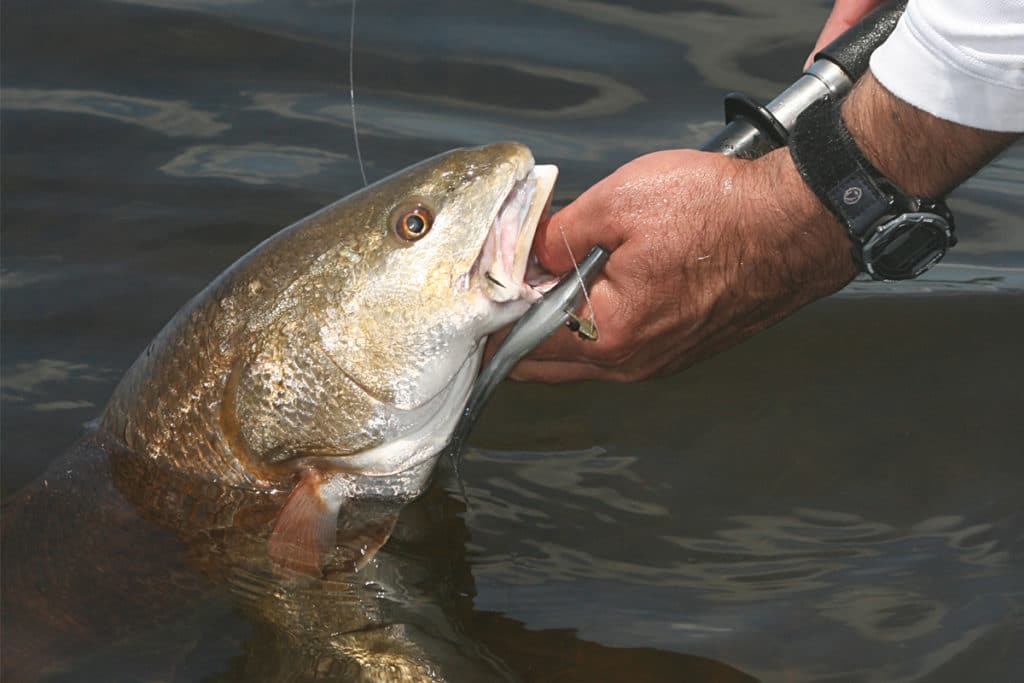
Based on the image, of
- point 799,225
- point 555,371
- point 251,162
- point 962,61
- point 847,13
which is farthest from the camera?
point 251,162

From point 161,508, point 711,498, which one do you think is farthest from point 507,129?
point 161,508

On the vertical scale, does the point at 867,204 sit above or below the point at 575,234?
below

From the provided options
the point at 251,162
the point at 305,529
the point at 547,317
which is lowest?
the point at 305,529

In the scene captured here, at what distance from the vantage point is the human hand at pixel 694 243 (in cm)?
291

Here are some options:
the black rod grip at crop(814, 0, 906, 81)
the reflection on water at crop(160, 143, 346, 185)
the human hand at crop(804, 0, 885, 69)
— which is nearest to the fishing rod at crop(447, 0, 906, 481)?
the black rod grip at crop(814, 0, 906, 81)

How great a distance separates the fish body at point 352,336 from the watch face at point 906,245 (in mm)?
785

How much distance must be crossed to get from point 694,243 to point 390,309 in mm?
734

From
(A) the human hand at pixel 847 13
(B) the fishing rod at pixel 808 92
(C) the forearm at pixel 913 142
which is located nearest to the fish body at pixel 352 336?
(B) the fishing rod at pixel 808 92

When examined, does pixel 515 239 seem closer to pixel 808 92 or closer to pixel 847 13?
pixel 808 92

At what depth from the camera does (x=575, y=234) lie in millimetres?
3008

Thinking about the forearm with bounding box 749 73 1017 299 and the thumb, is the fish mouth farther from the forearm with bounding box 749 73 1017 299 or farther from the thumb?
A: the forearm with bounding box 749 73 1017 299

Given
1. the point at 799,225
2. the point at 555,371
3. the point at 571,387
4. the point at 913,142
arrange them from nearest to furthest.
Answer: the point at 913,142 → the point at 799,225 → the point at 555,371 → the point at 571,387

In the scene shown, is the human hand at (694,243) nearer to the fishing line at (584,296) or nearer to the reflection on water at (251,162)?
the fishing line at (584,296)

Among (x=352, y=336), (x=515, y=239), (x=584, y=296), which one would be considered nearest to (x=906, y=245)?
(x=584, y=296)
